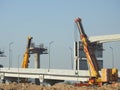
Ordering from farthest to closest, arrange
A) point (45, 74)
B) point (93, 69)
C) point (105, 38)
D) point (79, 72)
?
point (45, 74), point (79, 72), point (105, 38), point (93, 69)

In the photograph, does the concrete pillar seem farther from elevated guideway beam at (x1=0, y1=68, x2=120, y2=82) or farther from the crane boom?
the crane boom

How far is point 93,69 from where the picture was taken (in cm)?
7538

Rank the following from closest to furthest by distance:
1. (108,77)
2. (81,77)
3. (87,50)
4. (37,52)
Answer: (108,77) → (87,50) → (81,77) → (37,52)

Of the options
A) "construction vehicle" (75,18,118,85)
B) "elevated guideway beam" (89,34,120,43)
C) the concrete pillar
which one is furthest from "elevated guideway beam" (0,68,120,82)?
the concrete pillar

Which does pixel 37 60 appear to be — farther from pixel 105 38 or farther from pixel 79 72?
pixel 105 38

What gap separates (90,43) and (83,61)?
57.8ft

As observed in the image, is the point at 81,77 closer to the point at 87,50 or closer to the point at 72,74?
the point at 72,74

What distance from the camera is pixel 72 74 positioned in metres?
88.7

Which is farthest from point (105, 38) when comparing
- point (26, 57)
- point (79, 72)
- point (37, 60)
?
point (37, 60)

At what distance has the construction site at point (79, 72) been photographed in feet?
223

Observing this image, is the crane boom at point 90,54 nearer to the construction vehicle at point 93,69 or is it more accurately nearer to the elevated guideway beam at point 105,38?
the construction vehicle at point 93,69

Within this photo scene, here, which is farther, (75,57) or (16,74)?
(16,74)

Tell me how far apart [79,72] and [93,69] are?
11743mm

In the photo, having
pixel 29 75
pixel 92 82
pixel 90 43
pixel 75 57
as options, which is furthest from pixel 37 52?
pixel 92 82
